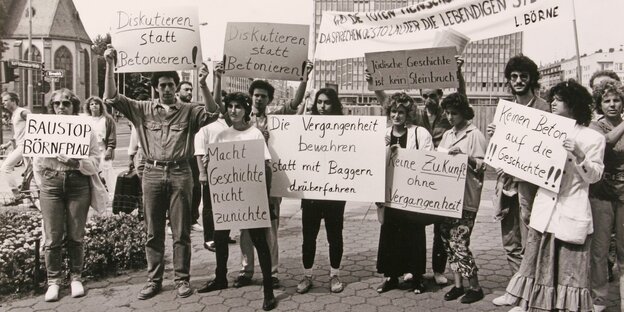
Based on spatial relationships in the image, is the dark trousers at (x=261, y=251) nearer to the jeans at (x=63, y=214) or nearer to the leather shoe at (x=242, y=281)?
the leather shoe at (x=242, y=281)


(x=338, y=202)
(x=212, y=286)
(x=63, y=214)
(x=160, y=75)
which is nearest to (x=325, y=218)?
(x=338, y=202)

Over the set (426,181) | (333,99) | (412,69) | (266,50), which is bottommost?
(426,181)

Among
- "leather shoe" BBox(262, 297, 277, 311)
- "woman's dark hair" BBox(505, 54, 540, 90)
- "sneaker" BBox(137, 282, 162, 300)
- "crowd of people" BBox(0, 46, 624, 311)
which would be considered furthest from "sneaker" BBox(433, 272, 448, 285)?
"sneaker" BBox(137, 282, 162, 300)

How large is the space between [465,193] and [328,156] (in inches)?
54.3

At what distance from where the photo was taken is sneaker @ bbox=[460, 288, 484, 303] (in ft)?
16.1

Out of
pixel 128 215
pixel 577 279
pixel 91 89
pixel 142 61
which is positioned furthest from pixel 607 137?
pixel 91 89

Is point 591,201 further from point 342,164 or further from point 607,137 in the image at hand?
point 342,164

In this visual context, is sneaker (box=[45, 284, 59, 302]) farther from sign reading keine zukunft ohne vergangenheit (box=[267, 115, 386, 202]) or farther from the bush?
sign reading keine zukunft ohne vergangenheit (box=[267, 115, 386, 202])

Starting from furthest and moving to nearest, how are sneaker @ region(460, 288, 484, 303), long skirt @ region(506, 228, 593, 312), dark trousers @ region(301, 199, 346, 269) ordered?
dark trousers @ region(301, 199, 346, 269) → sneaker @ region(460, 288, 484, 303) → long skirt @ region(506, 228, 593, 312)

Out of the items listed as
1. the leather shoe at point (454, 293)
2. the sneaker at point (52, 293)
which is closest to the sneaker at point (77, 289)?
the sneaker at point (52, 293)

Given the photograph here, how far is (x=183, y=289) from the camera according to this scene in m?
5.08

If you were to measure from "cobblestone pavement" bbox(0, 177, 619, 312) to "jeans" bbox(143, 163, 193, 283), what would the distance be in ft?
1.07

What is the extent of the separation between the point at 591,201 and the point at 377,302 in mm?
2147

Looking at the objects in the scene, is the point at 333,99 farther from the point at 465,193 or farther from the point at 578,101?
the point at 578,101
